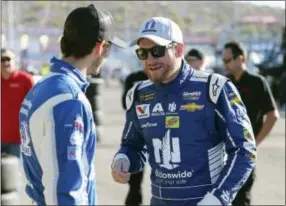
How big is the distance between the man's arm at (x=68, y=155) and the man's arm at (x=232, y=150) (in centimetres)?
102

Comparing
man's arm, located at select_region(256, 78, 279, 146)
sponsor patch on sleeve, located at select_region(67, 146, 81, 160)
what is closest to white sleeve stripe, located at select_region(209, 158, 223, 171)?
sponsor patch on sleeve, located at select_region(67, 146, 81, 160)

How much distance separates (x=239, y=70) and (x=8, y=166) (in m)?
3.02

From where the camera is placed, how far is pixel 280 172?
44.3 feet

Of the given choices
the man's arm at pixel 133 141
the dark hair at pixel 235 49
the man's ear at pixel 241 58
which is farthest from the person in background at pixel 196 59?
the man's arm at pixel 133 141

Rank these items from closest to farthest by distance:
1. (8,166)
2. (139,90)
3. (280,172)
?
(139,90)
(8,166)
(280,172)

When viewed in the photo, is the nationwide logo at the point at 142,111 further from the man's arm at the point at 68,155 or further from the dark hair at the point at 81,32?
the man's arm at the point at 68,155

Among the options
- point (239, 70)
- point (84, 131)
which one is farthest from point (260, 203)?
point (84, 131)

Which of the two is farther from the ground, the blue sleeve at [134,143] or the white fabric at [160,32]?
the white fabric at [160,32]

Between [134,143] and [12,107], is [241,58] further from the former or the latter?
[134,143]

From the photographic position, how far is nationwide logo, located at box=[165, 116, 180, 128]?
4.59 meters

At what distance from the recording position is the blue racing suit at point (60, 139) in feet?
11.1

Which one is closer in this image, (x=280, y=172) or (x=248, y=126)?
(x=248, y=126)

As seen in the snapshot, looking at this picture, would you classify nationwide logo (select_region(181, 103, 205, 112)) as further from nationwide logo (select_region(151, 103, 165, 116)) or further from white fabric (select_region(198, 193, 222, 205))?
white fabric (select_region(198, 193, 222, 205))

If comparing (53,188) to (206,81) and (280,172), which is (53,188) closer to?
(206,81)
